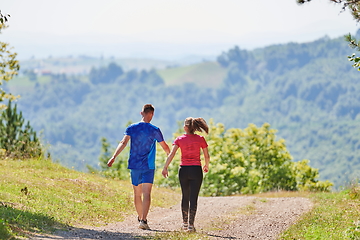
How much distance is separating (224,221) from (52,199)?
418cm

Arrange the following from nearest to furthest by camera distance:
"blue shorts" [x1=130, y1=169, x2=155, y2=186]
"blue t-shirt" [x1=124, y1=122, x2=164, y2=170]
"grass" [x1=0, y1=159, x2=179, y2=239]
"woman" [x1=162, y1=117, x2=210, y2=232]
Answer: "grass" [x1=0, y1=159, x2=179, y2=239] → "woman" [x1=162, y1=117, x2=210, y2=232] → "blue t-shirt" [x1=124, y1=122, x2=164, y2=170] → "blue shorts" [x1=130, y1=169, x2=155, y2=186]

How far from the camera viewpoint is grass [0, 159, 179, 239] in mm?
9016

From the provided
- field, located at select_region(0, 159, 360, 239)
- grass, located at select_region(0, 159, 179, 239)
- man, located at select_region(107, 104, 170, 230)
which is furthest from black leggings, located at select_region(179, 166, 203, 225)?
→ grass, located at select_region(0, 159, 179, 239)

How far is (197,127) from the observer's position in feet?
32.1

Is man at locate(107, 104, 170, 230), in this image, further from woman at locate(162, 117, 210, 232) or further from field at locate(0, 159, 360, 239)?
field at locate(0, 159, 360, 239)

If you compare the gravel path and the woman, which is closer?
the gravel path

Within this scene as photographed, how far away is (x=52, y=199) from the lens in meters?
12.3

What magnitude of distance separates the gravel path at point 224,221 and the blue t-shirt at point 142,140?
4.27 feet

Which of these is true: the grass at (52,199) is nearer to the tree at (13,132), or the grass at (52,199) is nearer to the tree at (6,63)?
the tree at (13,132)

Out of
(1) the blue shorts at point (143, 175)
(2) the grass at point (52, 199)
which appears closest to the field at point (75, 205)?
(2) the grass at point (52, 199)

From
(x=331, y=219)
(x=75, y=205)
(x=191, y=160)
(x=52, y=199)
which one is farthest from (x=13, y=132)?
(x=331, y=219)

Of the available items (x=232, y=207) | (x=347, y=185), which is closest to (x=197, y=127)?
(x=232, y=207)

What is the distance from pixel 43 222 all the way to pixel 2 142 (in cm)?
1465

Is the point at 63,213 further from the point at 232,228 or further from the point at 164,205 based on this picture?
the point at 164,205
